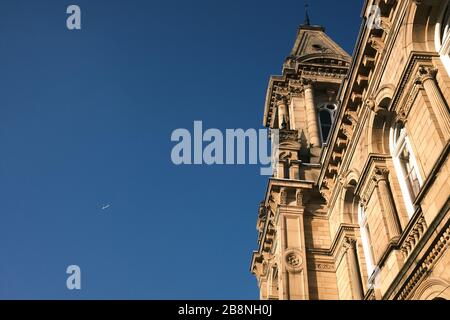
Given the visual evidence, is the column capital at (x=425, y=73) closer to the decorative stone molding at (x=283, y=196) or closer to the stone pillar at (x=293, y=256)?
the stone pillar at (x=293, y=256)

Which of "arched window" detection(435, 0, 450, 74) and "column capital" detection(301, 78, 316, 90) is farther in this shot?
"column capital" detection(301, 78, 316, 90)

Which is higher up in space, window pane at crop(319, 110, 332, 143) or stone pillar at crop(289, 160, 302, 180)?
window pane at crop(319, 110, 332, 143)

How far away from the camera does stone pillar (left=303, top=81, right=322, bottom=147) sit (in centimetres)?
2598

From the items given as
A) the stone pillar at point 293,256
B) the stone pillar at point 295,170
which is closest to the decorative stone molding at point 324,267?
the stone pillar at point 293,256

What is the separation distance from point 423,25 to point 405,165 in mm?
3835

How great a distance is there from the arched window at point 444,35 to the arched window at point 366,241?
245 inches

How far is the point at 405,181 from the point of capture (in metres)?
14.1

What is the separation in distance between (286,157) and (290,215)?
4025mm

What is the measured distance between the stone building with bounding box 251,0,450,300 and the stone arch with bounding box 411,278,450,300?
0.02 metres

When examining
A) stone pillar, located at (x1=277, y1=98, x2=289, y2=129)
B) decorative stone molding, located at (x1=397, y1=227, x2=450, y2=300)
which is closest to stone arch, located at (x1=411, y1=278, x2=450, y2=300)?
decorative stone molding, located at (x1=397, y1=227, x2=450, y2=300)

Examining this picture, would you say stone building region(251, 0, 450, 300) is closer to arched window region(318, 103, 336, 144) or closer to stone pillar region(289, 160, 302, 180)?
stone pillar region(289, 160, 302, 180)

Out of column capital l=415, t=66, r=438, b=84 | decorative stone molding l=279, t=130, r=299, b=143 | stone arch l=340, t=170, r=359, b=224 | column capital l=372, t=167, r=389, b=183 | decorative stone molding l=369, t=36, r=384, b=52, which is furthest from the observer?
decorative stone molding l=279, t=130, r=299, b=143
